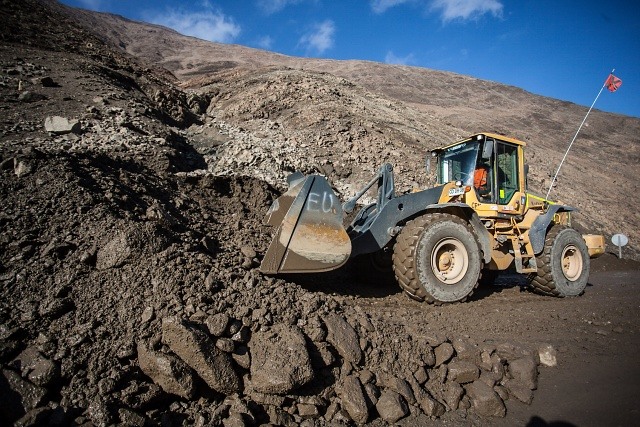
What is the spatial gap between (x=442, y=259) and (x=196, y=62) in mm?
45243

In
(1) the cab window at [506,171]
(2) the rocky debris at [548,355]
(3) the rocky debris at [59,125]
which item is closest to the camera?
(2) the rocky debris at [548,355]

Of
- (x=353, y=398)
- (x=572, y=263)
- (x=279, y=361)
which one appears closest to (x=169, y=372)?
(x=279, y=361)

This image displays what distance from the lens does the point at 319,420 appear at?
2254 mm

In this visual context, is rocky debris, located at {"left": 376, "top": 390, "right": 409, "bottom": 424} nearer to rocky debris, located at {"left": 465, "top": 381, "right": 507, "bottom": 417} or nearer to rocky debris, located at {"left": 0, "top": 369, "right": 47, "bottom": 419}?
rocky debris, located at {"left": 465, "top": 381, "right": 507, "bottom": 417}

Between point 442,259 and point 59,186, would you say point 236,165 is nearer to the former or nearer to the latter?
point 59,186

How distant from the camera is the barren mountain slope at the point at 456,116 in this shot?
13.8 meters

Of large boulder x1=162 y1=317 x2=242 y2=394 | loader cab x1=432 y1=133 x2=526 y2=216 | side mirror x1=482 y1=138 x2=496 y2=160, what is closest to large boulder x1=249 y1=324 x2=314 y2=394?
large boulder x1=162 y1=317 x2=242 y2=394

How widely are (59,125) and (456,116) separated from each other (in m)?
26.9

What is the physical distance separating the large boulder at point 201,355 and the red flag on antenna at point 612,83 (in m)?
14.1

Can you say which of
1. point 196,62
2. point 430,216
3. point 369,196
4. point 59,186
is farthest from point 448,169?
point 196,62

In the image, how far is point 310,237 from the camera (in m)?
3.59

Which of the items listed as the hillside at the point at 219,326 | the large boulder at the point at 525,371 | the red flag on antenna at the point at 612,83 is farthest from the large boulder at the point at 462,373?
the red flag on antenna at the point at 612,83

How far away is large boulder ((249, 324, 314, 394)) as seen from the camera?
2.26 metres

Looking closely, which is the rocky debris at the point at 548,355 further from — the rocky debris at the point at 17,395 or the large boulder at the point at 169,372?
the rocky debris at the point at 17,395
